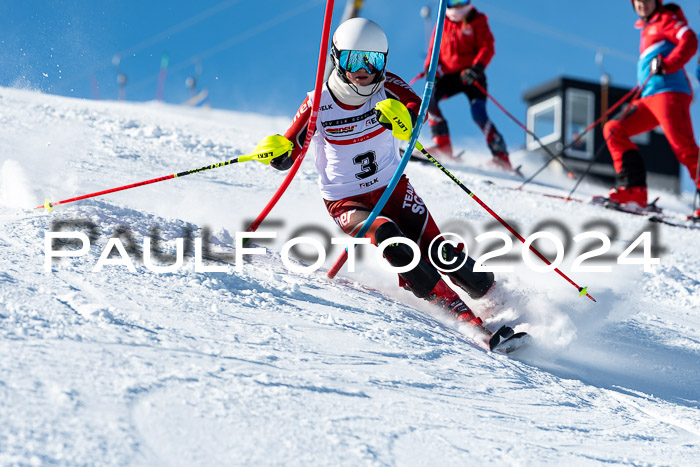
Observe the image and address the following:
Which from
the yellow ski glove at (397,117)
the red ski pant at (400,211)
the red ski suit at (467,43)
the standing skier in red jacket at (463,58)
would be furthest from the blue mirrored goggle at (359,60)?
the red ski suit at (467,43)

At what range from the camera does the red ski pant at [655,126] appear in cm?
725

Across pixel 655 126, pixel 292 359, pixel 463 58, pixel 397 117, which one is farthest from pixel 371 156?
pixel 463 58

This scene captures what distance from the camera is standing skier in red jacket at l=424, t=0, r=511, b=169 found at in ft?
29.0

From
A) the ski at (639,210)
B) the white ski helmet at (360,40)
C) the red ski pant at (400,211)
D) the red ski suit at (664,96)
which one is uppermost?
the red ski suit at (664,96)

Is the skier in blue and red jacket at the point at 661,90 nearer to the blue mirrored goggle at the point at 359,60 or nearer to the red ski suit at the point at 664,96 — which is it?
the red ski suit at the point at 664,96

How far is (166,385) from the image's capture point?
225 centimetres

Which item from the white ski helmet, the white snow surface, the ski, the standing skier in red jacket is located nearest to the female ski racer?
the white ski helmet

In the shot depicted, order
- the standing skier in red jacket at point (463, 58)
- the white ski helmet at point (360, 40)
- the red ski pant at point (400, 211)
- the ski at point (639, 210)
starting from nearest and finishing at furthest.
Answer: the white ski helmet at point (360, 40) < the red ski pant at point (400, 211) < the ski at point (639, 210) < the standing skier in red jacket at point (463, 58)

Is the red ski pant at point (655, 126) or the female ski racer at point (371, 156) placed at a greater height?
the red ski pant at point (655, 126)

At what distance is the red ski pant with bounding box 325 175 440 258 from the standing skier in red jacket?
4787 mm

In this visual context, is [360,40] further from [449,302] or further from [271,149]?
[449,302]

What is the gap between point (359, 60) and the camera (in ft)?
12.7

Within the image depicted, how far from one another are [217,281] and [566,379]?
1512 millimetres

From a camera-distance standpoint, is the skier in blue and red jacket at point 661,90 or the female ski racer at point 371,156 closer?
the female ski racer at point 371,156
